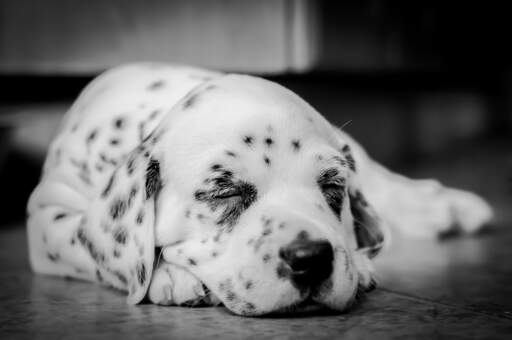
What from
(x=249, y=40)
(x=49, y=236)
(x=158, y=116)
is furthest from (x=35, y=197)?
(x=249, y=40)

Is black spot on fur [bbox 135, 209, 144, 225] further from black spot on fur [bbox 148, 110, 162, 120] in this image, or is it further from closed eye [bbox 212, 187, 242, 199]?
black spot on fur [bbox 148, 110, 162, 120]

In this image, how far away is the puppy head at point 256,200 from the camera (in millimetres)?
2135

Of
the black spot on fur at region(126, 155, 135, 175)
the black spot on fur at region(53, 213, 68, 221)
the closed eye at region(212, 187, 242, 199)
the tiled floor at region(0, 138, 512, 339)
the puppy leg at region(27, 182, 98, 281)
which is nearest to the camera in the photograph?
the tiled floor at region(0, 138, 512, 339)

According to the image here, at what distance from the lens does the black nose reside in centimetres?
208

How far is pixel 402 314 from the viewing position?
225cm

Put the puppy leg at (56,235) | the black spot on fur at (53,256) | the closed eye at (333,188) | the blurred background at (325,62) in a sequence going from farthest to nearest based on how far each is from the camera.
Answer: the blurred background at (325,62) < the black spot on fur at (53,256) < the puppy leg at (56,235) < the closed eye at (333,188)

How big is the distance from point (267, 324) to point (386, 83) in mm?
5620

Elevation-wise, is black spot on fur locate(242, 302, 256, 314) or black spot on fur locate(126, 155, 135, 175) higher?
black spot on fur locate(126, 155, 135, 175)

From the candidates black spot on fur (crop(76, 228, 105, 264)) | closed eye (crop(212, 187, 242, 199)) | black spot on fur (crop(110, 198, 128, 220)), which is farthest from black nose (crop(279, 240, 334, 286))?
black spot on fur (crop(76, 228, 105, 264))

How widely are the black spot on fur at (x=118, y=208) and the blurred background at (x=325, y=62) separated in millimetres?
2072

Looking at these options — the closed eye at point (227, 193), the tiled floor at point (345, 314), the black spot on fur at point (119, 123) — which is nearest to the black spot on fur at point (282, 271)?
the tiled floor at point (345, 314)

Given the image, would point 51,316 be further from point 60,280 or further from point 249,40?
point 249,40

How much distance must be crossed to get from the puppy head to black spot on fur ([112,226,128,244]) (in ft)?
0.34

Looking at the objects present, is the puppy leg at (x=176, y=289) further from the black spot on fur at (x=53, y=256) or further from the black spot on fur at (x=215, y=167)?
the black spot on fur at (x=53, y=256)
